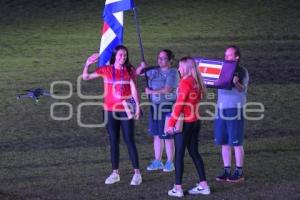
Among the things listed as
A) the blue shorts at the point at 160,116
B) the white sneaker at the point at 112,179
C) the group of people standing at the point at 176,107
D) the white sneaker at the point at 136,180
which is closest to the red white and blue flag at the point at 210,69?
the group of people standing at the point at 176,107

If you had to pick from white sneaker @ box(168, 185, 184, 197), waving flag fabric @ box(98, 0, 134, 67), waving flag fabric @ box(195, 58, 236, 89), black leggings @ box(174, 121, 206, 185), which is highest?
waving flag fabric @ box(98, 0, 134, 67)

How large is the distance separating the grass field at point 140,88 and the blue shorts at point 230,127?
0.56m

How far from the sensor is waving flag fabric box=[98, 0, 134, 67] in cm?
994

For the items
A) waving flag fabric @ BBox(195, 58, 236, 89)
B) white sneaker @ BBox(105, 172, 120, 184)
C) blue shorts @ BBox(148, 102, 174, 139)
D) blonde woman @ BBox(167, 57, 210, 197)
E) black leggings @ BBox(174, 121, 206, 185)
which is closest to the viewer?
blonde woman @ BBox(167, 57, 210, 197)

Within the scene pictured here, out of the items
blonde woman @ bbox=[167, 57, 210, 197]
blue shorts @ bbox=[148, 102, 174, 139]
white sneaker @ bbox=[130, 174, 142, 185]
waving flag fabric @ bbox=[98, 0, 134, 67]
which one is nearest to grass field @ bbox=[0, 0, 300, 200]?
white sneaker @ bbox=[130, 174, 142, 185]

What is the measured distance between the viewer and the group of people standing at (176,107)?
842 cm

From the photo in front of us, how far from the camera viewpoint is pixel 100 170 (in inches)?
399

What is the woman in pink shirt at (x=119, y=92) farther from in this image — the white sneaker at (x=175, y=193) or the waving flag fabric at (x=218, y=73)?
the waving flag fabric at (x=218, y=73)

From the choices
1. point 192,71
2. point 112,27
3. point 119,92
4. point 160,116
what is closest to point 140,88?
point 112,27

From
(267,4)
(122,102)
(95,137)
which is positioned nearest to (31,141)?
(95,137)

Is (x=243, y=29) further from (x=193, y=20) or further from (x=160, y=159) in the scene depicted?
(x=160, y=159)

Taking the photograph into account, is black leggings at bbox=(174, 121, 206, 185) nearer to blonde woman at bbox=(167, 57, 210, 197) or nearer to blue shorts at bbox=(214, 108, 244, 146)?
blonde woman at bbox=(167, 57, 210, 197)

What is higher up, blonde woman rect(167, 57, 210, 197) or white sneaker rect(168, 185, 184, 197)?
blonde woman rect(167, 57, 210, 197)

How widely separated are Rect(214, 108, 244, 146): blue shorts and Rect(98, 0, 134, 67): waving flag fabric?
5.78 ft
